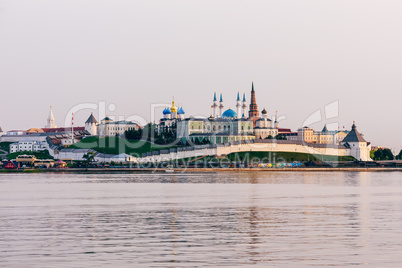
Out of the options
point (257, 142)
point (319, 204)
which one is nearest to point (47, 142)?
point (257, 142)

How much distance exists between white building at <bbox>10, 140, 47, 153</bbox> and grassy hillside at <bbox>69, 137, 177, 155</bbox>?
911 centimetres

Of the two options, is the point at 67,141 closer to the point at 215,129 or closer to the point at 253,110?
the point at 215,129

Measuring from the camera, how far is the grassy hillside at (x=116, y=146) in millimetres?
92375

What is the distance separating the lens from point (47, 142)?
11006cm

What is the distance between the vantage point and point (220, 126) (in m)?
109

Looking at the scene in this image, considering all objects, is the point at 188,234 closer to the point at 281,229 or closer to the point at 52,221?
the point at 281,229

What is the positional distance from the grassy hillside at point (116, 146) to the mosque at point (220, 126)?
7.38 m

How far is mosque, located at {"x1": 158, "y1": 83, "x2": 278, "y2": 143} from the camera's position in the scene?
4001 inches

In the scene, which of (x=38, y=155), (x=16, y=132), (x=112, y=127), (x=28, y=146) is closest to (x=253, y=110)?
(x=112, y=127)

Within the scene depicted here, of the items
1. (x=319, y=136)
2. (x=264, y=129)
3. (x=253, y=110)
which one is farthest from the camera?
(x=253, y=110)

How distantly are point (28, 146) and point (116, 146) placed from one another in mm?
21358

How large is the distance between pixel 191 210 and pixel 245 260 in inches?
434

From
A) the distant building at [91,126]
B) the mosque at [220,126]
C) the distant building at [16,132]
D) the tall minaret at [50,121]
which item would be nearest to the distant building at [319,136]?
the mosque at [220,126]

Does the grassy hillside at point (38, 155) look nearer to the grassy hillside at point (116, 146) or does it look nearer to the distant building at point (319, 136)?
the grassy hillside at point (116, 146)
